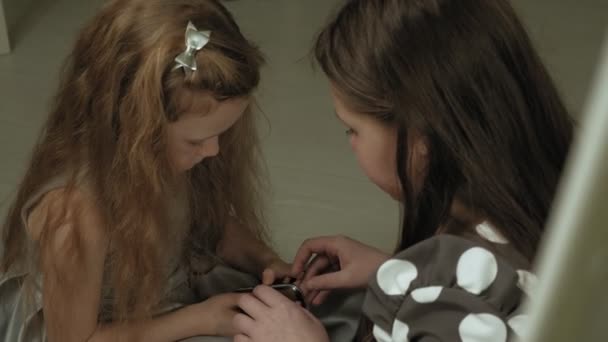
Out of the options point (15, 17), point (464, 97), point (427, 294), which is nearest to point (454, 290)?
point (427, 294)

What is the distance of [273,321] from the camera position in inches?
38.2

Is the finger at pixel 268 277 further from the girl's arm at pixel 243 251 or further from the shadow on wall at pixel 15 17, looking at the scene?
the shadow on wall at pixel 15 17

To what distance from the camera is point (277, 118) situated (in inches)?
70.7

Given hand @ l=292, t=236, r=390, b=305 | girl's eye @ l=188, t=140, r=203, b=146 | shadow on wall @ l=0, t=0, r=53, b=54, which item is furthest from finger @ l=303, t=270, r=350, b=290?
shadow on wall @ l=0, t=0, r=53, b=54

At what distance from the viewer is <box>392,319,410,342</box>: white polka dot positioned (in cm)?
80

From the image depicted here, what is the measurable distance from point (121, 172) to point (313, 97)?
0.95 meters

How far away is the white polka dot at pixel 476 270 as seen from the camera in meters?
0.76

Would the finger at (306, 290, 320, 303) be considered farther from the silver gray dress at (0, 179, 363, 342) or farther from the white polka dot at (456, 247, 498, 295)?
the white polka dot at (456, 247, 498, 295)

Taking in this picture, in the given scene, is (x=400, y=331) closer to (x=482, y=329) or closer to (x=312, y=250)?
(x=482, y=329)

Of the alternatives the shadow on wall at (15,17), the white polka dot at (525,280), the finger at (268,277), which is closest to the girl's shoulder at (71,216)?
the finger at (268,277)

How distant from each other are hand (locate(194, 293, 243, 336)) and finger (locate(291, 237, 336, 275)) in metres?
0.11

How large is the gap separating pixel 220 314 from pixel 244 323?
0.07m

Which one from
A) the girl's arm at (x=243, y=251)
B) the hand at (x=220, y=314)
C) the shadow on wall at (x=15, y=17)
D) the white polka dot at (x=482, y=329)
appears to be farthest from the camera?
the shadow on wall at (x=15, y=17)

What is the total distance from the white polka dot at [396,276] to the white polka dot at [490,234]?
0.08 m
